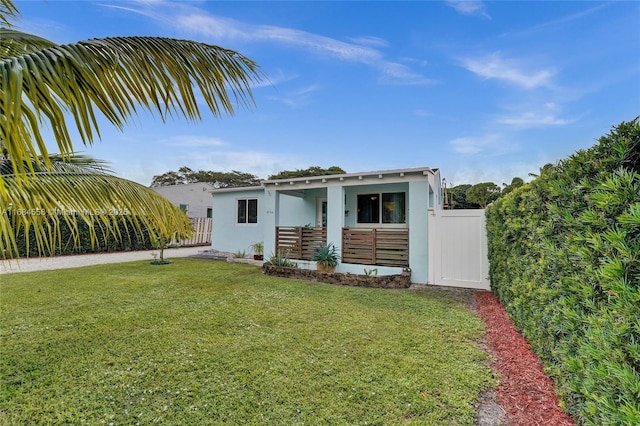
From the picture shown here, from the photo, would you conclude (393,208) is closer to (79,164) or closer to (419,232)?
(419,232)

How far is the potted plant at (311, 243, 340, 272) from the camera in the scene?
935cm

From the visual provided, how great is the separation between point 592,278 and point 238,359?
3.65m

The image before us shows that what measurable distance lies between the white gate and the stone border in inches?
38.5

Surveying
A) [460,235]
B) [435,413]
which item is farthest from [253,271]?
[435,413]

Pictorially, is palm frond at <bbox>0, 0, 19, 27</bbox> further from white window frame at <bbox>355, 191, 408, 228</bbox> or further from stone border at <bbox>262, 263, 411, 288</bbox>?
white window frame at <bbox>355, 191, 408, 228</bbox>

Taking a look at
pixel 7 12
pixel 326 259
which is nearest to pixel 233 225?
pixel 326 259

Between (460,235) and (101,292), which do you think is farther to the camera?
(460,235)

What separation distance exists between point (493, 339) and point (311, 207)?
8893 millimetres

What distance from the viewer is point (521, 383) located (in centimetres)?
318

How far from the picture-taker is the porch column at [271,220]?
11094 mm

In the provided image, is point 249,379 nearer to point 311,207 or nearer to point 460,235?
point 460,235

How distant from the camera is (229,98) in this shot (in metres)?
2.56

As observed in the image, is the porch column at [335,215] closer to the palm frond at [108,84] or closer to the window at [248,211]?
the window at [248,211]

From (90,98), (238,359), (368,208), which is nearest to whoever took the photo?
(90,98)
